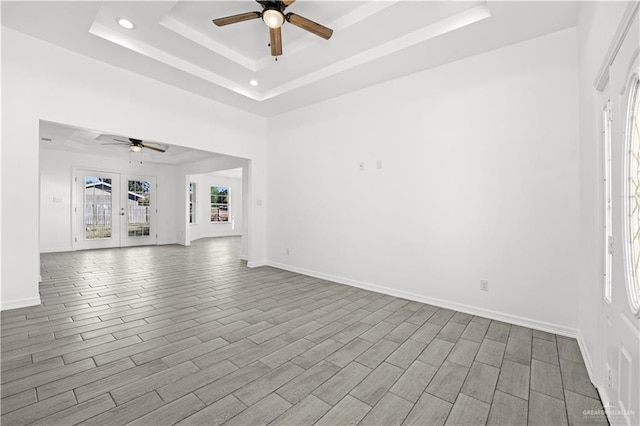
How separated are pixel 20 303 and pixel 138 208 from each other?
6.51m

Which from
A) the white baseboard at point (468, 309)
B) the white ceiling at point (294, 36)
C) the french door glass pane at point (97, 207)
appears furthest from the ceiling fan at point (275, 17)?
the french door glass pane at point (97, 207)

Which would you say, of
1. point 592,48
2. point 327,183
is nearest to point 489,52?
point 592,48

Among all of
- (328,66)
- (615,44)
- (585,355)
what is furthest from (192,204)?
(615,44)

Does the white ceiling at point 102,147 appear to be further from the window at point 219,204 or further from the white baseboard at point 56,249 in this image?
the window at point 219,204

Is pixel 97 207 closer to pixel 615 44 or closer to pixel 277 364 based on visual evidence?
pixel 277 364

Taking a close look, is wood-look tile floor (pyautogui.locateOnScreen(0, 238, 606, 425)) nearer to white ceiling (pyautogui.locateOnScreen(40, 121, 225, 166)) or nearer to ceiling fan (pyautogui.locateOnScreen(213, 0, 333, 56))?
ceiling fan (pyautogui.locateOnScreen(213, 0, 333, 56))

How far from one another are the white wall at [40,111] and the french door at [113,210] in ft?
18.6

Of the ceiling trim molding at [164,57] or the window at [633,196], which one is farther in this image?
the ceiling trim molding at [164,57]

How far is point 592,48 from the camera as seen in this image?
6.60 ft

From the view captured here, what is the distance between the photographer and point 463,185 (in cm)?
333

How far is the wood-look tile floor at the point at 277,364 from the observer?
5.37 ft

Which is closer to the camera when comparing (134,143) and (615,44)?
(615,44)

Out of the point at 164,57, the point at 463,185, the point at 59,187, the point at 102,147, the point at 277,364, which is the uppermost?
the point at 164,57

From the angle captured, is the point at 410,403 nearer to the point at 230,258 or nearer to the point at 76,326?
the point at 76,326
